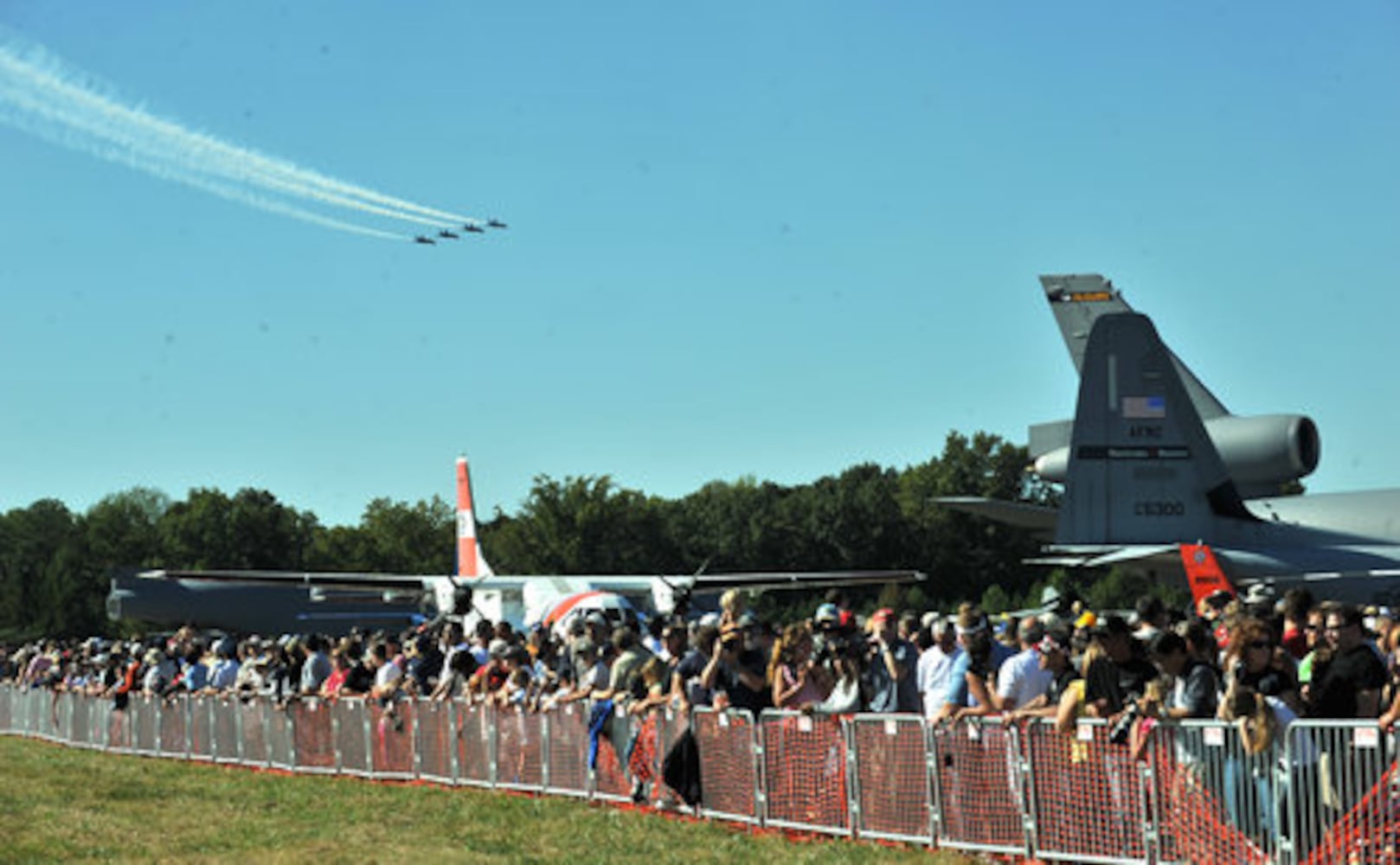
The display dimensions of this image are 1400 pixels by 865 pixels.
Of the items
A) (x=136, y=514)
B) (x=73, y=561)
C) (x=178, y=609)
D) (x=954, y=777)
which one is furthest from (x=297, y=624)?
(x=136, y=514)

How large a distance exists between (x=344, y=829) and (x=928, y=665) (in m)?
5.42

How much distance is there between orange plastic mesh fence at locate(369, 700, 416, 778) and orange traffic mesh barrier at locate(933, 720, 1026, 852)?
8.73 meters

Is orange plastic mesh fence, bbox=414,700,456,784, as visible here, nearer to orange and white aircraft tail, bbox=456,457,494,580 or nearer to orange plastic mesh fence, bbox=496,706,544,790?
orange plastic mesh fence, bbox=496,706,544,790

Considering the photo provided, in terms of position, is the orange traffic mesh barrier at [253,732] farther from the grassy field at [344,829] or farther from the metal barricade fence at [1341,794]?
the metal barricade fence at [1341,794]

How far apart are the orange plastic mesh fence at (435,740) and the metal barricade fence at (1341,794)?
35.6 feet

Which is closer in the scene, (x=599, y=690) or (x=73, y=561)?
(x=599, y=690)

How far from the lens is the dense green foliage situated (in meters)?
101

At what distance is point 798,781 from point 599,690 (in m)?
3.52

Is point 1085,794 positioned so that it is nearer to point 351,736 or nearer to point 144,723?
point 351,736

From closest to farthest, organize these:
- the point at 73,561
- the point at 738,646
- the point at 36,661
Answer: the point at 738,646
the point at 36,661
the point at 73,561

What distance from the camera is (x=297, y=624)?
73.2 meters

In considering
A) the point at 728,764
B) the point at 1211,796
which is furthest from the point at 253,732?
the point at 1211,796

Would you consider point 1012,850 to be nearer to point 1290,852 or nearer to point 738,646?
point 1290,852

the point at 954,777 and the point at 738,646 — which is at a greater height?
the point at 738,646
